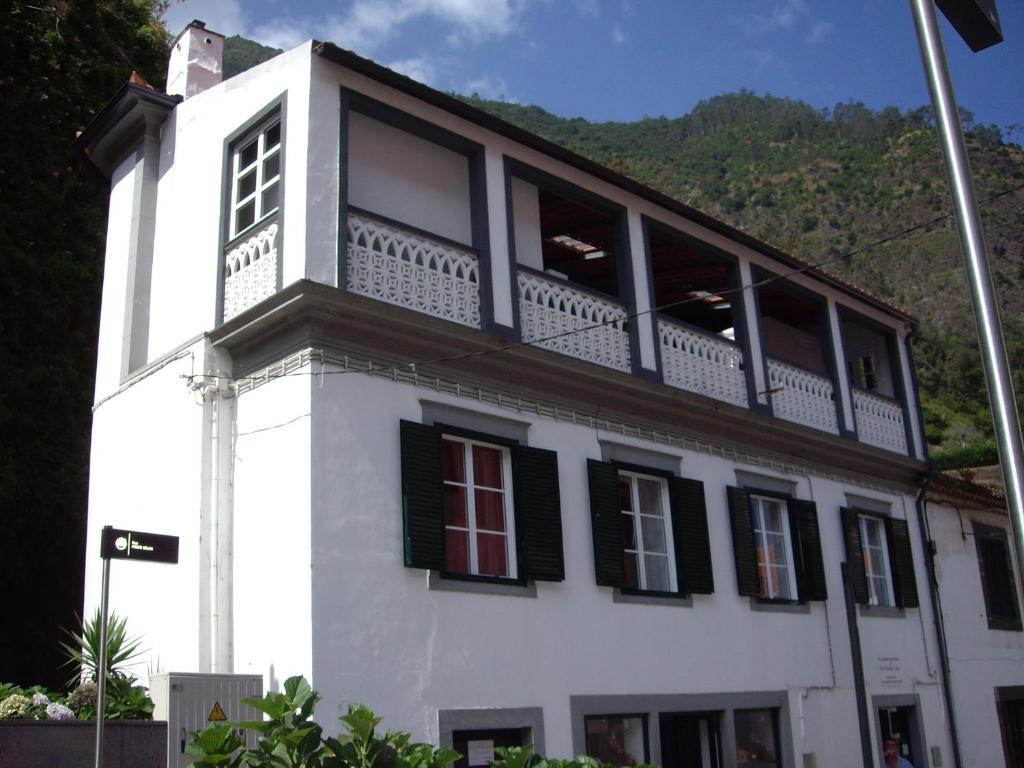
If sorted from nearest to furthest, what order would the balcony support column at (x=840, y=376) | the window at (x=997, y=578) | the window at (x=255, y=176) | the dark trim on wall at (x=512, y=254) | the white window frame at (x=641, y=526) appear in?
1. the window at (x=255, y=176)
2. the dark trim on wall at (x=512, y=254)
3. the white window frame at (x=641, y=526)
4. the balcony support column at (x=840, y=376)
5. the window at (x=997, y=578)

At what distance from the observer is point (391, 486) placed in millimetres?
11648

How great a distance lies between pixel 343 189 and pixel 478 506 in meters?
3.47

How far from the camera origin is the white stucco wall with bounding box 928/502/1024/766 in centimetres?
1919

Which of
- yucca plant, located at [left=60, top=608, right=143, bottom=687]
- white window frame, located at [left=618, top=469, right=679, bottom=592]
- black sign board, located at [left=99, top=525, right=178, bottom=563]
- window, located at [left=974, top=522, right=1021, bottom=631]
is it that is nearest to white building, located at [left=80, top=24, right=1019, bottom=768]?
white window frame, located at [left=618, top=469, right=679, bottom=592]

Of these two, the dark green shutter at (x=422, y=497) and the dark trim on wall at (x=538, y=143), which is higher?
the dark trim on wall at (x=538, y=143)

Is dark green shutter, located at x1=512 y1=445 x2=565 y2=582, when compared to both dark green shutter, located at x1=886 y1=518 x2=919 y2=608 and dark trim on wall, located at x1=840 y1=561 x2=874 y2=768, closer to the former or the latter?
dark trim on wall, located at x1=840 y1=561 x2=874 y2=768

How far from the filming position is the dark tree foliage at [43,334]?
18.5 m

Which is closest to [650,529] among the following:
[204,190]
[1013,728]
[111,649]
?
[111,649]

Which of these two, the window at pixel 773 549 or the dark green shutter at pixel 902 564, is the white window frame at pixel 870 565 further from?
the window at pixel 773 549

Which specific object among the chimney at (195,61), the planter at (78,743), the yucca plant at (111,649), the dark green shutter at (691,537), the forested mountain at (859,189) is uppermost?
the forested mountain at (859,189)

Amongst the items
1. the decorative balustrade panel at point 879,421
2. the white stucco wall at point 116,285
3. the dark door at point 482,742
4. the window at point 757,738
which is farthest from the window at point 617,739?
the decorative balustrade panel at point 879,421

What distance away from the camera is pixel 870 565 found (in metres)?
18.6

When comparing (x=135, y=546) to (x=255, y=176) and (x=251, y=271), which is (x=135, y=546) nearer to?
(x=251, y=271)

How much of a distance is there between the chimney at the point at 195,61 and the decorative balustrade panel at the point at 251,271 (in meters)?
3.43
